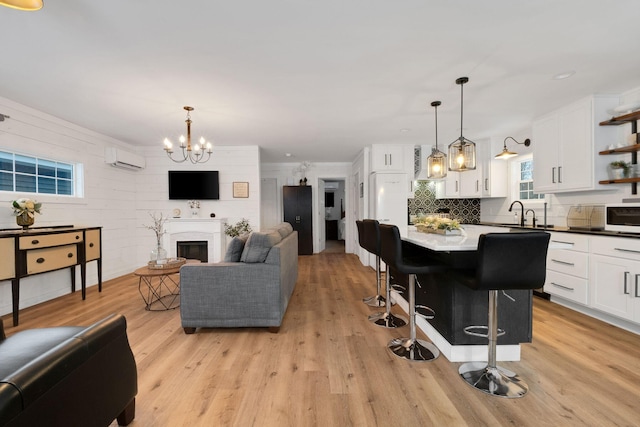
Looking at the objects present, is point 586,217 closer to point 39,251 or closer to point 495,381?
point 495,381

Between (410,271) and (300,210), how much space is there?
5286mm

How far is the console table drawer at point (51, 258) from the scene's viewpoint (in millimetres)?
3020

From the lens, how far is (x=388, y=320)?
112 inches

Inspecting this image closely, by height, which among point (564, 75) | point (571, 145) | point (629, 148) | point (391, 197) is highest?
point (564, 75)

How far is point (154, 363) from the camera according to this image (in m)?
2.14

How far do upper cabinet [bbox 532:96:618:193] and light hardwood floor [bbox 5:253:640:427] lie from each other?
1596 millimetres

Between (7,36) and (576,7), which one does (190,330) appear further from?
(576,7)

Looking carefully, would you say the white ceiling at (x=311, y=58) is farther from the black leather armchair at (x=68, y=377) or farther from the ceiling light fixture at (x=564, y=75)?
the black leather armchair at (x=68, y=377)

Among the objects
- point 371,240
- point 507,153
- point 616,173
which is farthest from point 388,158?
point 616,173

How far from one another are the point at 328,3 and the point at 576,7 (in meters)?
1.55

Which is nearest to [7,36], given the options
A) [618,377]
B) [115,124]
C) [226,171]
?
[115,124]

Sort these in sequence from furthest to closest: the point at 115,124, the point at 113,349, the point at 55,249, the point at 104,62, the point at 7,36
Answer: the point at 115,124 < the point at 55,249 < the point at 104,62 < the point at 7,36 < the point at 113,349

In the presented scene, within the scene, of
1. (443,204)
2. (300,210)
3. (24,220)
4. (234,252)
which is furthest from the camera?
(300,210)

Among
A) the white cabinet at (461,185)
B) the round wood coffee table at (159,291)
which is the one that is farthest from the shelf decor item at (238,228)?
the white cabinet at (461,185)
